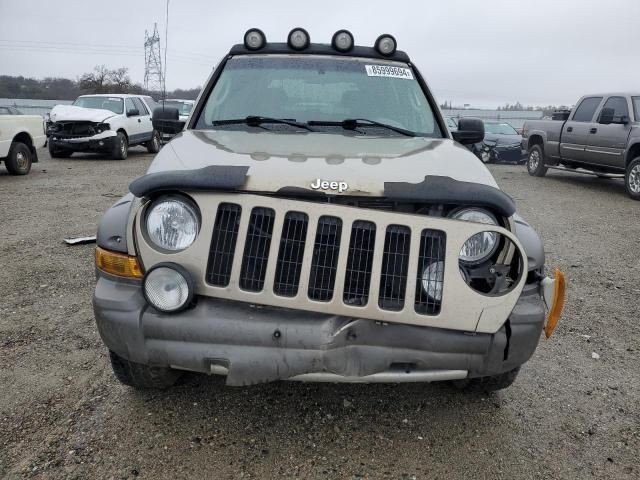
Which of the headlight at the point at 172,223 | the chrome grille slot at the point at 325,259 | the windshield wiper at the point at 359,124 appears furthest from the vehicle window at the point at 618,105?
the headlight at the point at 172,223

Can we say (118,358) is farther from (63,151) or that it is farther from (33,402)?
(63,151)

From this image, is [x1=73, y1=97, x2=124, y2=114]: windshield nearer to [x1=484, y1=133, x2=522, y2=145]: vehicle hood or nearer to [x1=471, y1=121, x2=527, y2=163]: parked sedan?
[x1=471, y1=121, x2=527, y2=163]: parked sedan

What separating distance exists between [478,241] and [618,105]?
32.2 ft

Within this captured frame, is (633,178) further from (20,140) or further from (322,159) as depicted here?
(20,140)

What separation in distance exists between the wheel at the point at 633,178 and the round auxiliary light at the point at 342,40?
805 centimetres

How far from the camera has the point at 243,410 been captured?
2729mm

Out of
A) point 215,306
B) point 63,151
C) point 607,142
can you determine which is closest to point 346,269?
point 215,306

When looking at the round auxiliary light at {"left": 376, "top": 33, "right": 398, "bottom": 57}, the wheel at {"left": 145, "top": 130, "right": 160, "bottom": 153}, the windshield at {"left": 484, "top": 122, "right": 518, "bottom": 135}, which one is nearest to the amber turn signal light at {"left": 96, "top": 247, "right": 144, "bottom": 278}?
the round auxiliary light at {"left": 376, "top": 33, "right": 398, "bottom": 57}

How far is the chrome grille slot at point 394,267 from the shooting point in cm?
210

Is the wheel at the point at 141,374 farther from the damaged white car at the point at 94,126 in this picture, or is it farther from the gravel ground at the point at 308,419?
the damaged white car at the point at 94,126

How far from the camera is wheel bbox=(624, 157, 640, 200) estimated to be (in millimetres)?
9609

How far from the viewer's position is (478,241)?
2264mm

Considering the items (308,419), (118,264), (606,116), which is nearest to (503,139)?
(606,116)

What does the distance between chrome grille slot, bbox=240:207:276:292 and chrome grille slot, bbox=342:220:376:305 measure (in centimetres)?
34
